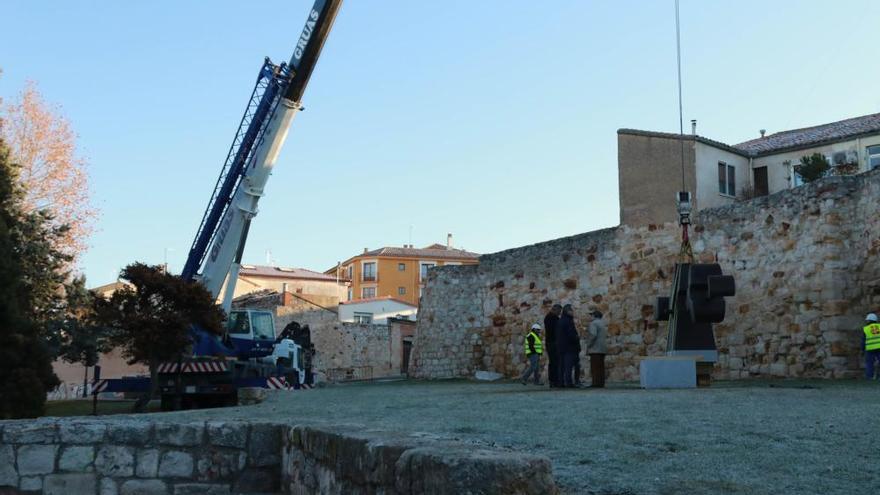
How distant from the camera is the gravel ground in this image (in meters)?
3.87

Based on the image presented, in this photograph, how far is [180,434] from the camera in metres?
6.73

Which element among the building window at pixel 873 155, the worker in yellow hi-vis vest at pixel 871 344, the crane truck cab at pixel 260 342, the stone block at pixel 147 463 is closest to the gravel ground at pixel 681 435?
the stone block at pixel 147 463

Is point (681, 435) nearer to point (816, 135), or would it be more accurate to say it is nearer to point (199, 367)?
point (199, 367)

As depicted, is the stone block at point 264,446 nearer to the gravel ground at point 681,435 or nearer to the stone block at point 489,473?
the gravel ground at point 681,435

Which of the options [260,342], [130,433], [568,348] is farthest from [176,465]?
[260,342]

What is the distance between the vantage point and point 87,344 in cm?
2205

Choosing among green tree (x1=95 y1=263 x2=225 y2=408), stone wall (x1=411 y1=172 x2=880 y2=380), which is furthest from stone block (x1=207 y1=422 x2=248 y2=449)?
stone wall (x1=411 y1=172 x2=880 y2=380)

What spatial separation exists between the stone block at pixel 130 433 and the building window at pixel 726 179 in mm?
20714

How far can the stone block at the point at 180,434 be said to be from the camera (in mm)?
6699

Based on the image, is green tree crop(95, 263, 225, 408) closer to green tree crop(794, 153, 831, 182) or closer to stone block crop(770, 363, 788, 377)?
stone block crop(770, 363, 788, 377)

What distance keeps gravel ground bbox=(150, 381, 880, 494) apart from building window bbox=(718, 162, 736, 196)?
15217 mm

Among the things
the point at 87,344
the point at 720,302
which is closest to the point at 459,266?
the point at 87,344

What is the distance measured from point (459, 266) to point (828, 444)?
824 inches

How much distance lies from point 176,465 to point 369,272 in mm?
60153
